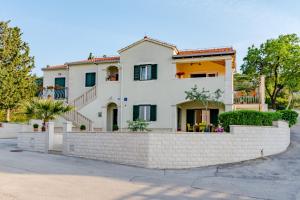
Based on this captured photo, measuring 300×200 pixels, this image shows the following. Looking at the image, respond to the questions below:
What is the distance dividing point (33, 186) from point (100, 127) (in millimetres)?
16511

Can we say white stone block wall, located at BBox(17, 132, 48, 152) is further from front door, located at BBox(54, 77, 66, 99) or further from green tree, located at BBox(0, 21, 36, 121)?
green tree, located at BBox(0, 21, 36, 121)

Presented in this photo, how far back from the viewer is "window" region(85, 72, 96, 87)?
28.5 metres

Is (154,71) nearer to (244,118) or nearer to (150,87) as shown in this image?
(150,87)

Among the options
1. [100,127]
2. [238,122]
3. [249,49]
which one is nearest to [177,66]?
[100,127]

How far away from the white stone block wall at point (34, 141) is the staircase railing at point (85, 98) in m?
7.00

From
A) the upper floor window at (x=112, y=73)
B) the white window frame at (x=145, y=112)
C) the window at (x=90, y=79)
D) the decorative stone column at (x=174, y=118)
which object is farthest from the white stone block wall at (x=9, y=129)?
the decorative stone column at (x=174, y=118)

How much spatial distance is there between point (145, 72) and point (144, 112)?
3.13 meters

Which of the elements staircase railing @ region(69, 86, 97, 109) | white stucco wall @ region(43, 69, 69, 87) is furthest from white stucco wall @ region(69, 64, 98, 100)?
white stucco wall @ region(43, 69, 69, 87)

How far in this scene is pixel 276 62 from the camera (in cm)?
3472

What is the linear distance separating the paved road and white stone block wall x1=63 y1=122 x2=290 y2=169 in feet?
1.87

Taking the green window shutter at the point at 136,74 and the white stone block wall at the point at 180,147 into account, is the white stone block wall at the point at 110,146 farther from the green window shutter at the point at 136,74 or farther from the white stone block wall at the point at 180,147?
the green window shutter at the point at 136,74

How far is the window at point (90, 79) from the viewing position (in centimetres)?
2850

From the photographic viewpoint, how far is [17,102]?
101 ft

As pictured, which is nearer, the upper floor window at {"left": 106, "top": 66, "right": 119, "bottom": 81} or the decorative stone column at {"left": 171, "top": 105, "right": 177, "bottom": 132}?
the decorative stone column at {"left": 171, "top": 105, "right": 177, "bottom": 132}
